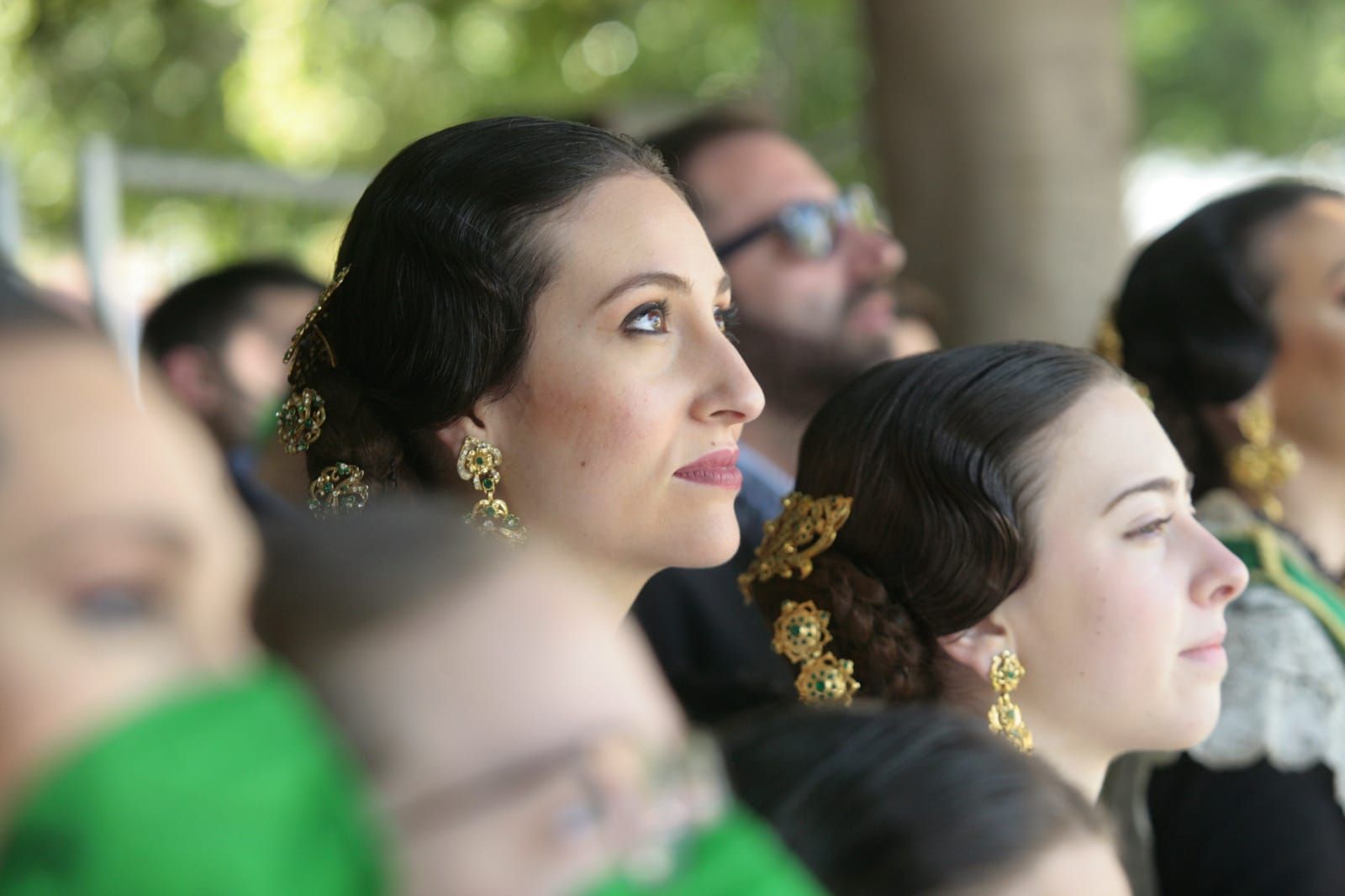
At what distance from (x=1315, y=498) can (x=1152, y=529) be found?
1.14 m

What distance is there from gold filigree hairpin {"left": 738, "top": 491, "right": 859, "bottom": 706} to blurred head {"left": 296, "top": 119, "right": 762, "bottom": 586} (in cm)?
10

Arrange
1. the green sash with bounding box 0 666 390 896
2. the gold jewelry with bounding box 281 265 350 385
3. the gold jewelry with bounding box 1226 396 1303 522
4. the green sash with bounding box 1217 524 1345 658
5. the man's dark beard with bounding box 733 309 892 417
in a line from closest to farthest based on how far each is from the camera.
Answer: the green sash with bounding box 0 666 390 896, the gold jewelry with bounding box 281 265 350 385, the green sash with bounding box 1217 524 1345 658, the gold jewelry with bounding box 1226 396 1303 522, the man's dark beard with bounding box 733 309 892 417

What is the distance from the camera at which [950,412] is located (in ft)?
6.48

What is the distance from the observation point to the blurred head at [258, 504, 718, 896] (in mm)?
660

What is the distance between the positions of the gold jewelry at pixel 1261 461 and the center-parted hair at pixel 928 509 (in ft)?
3.27

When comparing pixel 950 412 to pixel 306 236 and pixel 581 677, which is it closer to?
pixel 581 677

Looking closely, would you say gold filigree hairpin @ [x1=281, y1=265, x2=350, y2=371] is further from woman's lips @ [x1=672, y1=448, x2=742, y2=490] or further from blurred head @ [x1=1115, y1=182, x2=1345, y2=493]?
blurred head @ [x1=1115, y1=182, x2=1345, y2=493]

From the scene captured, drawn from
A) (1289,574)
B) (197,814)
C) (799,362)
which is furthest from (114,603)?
(799,362)

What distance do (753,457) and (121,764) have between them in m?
2.45

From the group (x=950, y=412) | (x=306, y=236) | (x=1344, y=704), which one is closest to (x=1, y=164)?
(x=306, y=236)

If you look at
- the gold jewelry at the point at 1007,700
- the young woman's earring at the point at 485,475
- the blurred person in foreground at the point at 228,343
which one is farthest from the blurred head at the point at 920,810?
the blurred person in foreground at the point at 228,343

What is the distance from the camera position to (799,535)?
6.62ft

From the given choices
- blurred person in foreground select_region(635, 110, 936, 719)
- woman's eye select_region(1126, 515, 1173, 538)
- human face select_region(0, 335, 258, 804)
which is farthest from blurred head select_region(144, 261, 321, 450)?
human face select_region(0, 335, 258, 804)

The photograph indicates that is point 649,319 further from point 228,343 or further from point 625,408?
point 228,343
